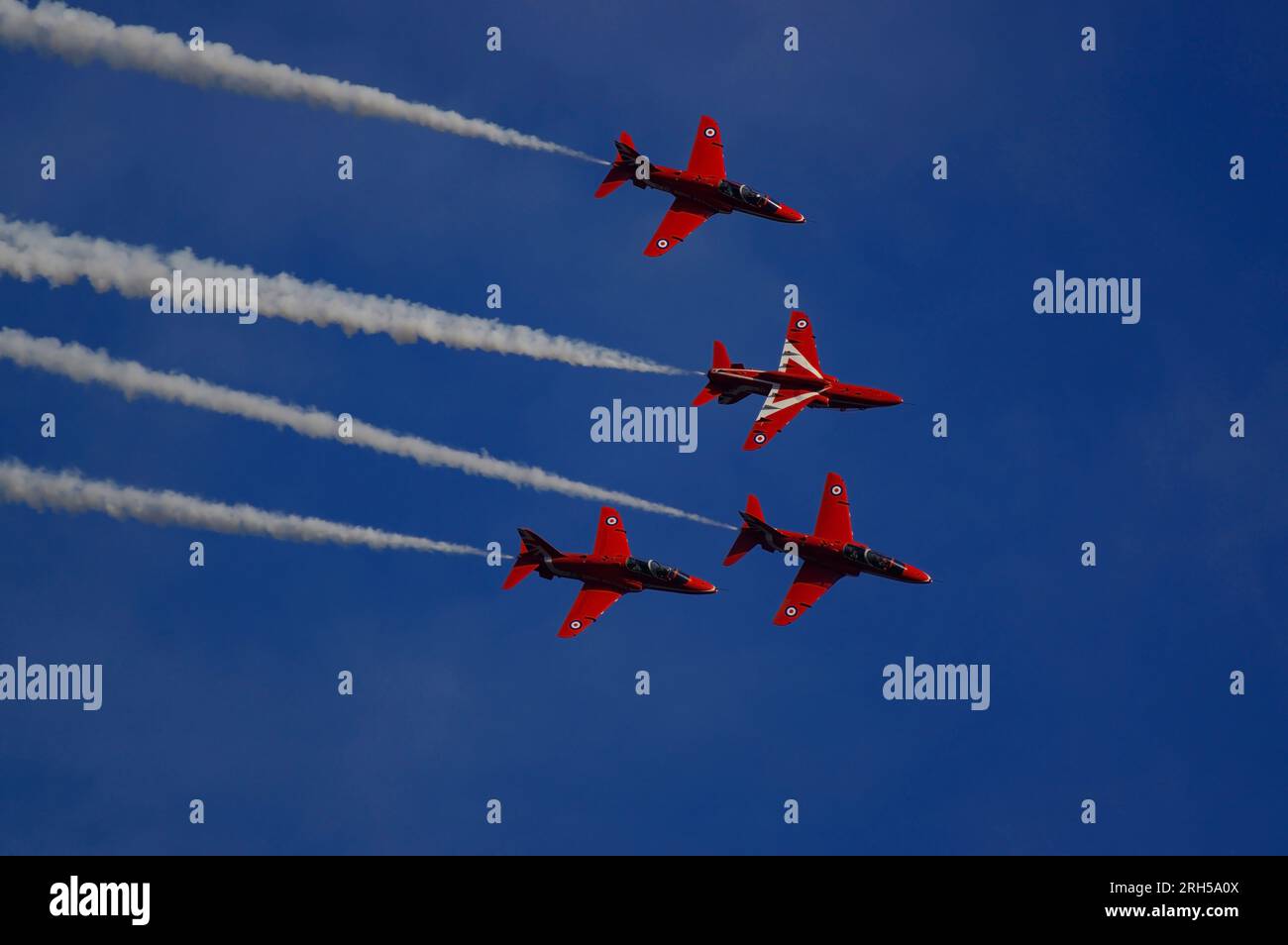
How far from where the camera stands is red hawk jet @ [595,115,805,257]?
77875 millimetres

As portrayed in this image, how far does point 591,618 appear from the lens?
246 feet

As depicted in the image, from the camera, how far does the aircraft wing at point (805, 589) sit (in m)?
77.3

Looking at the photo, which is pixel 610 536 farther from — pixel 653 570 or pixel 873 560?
pixel 873 560

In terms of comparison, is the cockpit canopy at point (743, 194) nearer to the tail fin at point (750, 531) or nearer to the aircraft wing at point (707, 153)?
the aircraft wing at point (707, 153)

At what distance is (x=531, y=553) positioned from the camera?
247 ft

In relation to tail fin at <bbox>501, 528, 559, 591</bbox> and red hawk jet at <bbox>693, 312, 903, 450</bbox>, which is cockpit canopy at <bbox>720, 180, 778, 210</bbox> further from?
tail fin at <bbox>501, 528, 559, 591</bbox>

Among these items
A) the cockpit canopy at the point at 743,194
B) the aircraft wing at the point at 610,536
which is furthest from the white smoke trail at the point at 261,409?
the cockpit canopy at the point at 743,194

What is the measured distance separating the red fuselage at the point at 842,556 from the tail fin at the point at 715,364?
206 inches

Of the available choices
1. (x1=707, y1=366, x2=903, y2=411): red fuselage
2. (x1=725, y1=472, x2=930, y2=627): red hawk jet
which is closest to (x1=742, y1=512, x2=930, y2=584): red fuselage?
(x1=725, y1=472, x2=930, y2=627): red hawk jet

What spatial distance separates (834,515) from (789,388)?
15.9 feet

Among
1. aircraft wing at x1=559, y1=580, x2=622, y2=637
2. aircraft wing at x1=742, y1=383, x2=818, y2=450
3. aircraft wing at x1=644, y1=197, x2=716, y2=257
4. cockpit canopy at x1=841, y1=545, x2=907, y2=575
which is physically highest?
aircraft wing at x1=644, y1=197, x2=716, y2=257

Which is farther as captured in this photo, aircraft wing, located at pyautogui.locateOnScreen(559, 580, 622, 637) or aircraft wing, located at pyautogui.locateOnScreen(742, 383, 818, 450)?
aircraft wing, located at pyautogui.locateOnScreen(742, 383, 818, 450)

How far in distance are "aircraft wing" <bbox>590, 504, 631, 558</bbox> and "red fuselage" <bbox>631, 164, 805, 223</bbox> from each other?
1211 cm
